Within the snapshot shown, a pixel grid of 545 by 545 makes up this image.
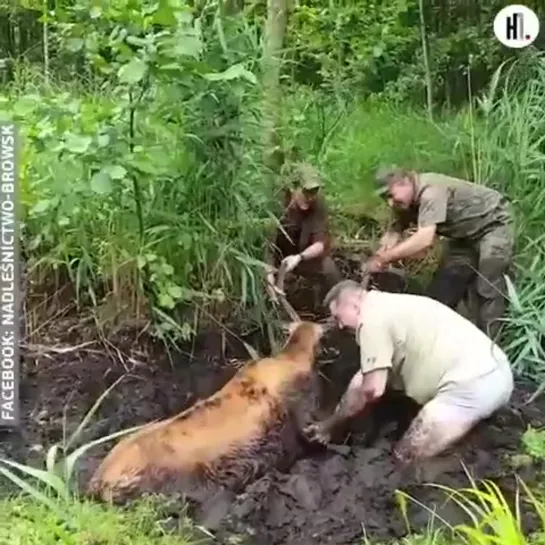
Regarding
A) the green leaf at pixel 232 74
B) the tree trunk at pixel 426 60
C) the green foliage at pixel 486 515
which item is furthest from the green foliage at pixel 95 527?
the tree trunk at pixel 426 60

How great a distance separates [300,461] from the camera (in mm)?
2049

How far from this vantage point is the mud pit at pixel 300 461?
6.51 ft

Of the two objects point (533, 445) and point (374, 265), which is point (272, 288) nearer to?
point (374, 265)

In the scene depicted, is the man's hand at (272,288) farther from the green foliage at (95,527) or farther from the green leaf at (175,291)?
the green foliage at (95,527)

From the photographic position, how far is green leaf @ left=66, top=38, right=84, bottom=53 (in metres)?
2.10

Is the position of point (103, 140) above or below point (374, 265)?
above

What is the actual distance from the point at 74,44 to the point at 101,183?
228 millimetres

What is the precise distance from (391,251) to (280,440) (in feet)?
1.16

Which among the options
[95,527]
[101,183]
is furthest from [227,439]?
[101,183]

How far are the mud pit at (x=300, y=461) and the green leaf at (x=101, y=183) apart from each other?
229 millimetres

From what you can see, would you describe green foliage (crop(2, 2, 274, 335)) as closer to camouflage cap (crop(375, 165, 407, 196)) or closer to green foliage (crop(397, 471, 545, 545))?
camouflage cap (crop(375, 165, 407, 196))

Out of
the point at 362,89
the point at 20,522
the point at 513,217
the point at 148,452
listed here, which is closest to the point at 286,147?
the point at 362,89

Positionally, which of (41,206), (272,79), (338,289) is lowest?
(338,289)

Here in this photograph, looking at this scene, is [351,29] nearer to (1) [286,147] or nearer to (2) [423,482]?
(1) [286,147]
